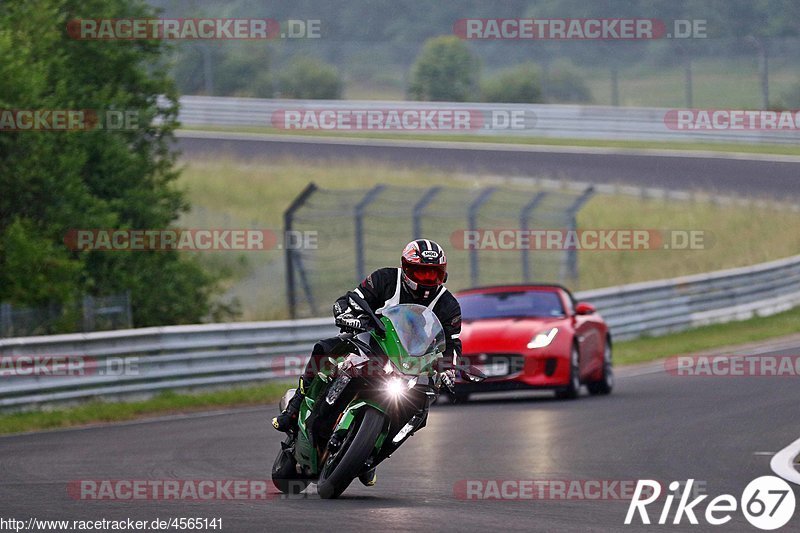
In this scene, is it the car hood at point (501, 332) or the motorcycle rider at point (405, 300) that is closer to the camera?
the motorcycle rider at point (405, 300)

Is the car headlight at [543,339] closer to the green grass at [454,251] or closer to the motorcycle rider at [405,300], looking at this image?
the motorcycle rider at [405,300]

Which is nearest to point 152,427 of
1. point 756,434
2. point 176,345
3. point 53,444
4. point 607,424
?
point 53,444

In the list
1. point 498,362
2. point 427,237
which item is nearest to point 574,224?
point 427,237

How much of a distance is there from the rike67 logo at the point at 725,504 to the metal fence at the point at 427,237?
13179 millimetres

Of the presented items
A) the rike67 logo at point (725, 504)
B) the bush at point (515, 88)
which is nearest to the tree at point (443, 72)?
the bush at point (515, 88)

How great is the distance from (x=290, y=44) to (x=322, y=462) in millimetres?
51111

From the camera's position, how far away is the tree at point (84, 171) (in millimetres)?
21578

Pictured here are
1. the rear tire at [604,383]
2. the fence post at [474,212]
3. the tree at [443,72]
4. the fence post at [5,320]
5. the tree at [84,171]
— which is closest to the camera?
the fence post at [5,320]

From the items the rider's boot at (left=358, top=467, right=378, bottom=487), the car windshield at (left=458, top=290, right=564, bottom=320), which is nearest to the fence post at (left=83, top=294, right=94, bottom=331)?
Result: the car windshield at (left=458, top=290, right=564, bottom=320)

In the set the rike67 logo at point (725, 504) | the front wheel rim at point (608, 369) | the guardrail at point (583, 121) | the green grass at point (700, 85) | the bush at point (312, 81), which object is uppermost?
the bush at point (312, 81)

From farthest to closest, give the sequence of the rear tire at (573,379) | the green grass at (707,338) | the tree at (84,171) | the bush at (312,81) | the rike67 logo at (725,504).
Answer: the bush at (312,81)
the green grass at (707,338)
the tree at (84,171)
the rear tire at (573,379)
the rike67 logo at (725,504)

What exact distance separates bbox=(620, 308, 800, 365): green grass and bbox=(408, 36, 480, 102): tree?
21129 millimetres

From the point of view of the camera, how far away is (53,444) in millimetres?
14438

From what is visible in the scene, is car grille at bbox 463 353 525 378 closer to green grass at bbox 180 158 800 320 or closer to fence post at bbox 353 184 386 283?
fence post at bbox 353 184 386 283
